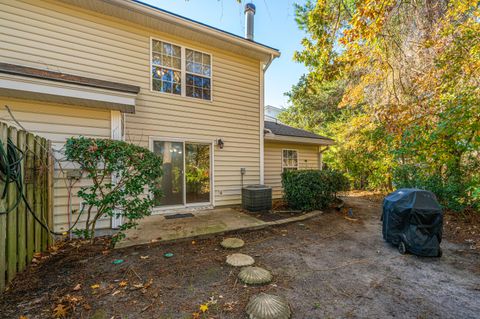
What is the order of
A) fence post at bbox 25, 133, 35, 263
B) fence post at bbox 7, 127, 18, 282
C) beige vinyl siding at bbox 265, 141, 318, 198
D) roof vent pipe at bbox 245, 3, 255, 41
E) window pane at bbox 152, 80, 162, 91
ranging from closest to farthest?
1. fence post at bbox 7, 127, 18, 282
2. fence post at bbox 25, 133, 35, 263
3. window pane at bbox 152, 80, 162, 91
4. roof vent pipe at bbox 245, 3, 255, 41
5. beige vinyl siding at bbox 265, 141, 318, 198

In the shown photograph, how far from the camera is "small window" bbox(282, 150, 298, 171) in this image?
27.2ft

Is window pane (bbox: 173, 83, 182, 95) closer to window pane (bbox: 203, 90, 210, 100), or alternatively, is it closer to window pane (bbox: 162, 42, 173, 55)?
window pane (bbox: 203, 90, 210, 100)

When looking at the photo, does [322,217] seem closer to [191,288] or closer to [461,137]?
[461,137]

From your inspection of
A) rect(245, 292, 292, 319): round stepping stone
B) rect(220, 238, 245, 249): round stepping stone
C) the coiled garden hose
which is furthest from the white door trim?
rect(245, 292, 292, 319): round stepping stone

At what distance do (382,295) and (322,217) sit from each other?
3414 millimetres

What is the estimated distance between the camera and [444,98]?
16.8 ft

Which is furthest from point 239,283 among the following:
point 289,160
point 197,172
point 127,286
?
point 289,160

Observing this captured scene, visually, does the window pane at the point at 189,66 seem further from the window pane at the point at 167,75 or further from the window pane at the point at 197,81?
the window pane at the point at 167,75

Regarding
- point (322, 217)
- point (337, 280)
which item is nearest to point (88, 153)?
point (337, 280)

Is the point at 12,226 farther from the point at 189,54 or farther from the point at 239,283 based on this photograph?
the point at 189,54

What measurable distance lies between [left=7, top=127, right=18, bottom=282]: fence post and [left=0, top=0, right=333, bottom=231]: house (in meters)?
1.08

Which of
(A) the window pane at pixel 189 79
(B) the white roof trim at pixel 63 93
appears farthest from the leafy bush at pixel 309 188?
(B) the white roof trim at pixel 63 93

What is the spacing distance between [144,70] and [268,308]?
574 cm

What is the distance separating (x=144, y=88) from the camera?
5.20m
